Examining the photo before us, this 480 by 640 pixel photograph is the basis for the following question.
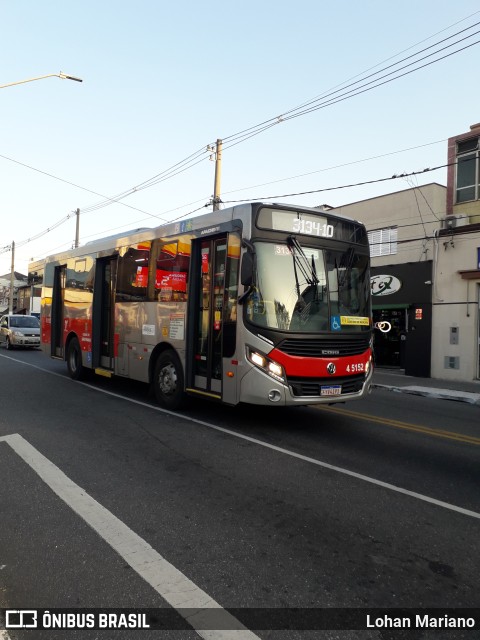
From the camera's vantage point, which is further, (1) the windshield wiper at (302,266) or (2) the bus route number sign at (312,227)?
(2) the bus route number sign at (312,227)

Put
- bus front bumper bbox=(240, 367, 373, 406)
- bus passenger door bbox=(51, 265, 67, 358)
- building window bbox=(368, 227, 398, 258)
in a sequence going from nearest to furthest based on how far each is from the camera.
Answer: bus front bumper bbox=(240, 367, 373, 406), bus passenger door bbox=(51, 265, 67, 358), building window bbox=(368, 227, 398, 258)

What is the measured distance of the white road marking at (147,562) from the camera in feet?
8.65

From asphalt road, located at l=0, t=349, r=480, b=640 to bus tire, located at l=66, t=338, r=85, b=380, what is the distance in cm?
378

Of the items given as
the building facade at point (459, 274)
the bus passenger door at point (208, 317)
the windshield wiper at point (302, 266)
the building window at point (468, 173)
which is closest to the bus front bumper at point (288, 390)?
the bus passenger door at point (208, 317)

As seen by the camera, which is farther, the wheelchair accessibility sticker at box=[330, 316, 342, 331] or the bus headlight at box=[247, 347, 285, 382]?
the wheelchair accessibility sticker at box=[330, 316, 342, 331]

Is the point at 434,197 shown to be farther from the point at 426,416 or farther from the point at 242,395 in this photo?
the point at 242,395

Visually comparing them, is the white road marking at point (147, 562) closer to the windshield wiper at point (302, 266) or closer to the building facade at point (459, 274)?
the windshield wiper at point (302, 266)

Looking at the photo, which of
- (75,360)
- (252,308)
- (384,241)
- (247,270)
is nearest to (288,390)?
(252,308)

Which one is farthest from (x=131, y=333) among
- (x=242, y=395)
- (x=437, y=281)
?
(x=437, y=281)

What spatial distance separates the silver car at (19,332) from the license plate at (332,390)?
65.5 ft

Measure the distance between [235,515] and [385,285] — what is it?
17.7 metres

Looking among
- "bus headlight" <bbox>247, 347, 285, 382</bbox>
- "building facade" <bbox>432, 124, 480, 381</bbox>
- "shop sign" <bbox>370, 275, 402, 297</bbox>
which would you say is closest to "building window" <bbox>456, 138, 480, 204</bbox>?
"building facade" <bbox>432, 124, 480, 381</bbox>

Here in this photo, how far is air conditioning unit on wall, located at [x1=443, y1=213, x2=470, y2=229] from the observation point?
17641 mm

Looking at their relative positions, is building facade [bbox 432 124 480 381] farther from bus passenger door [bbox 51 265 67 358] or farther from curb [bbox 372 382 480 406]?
bus passenger door [bbox 51 265 67 358]
